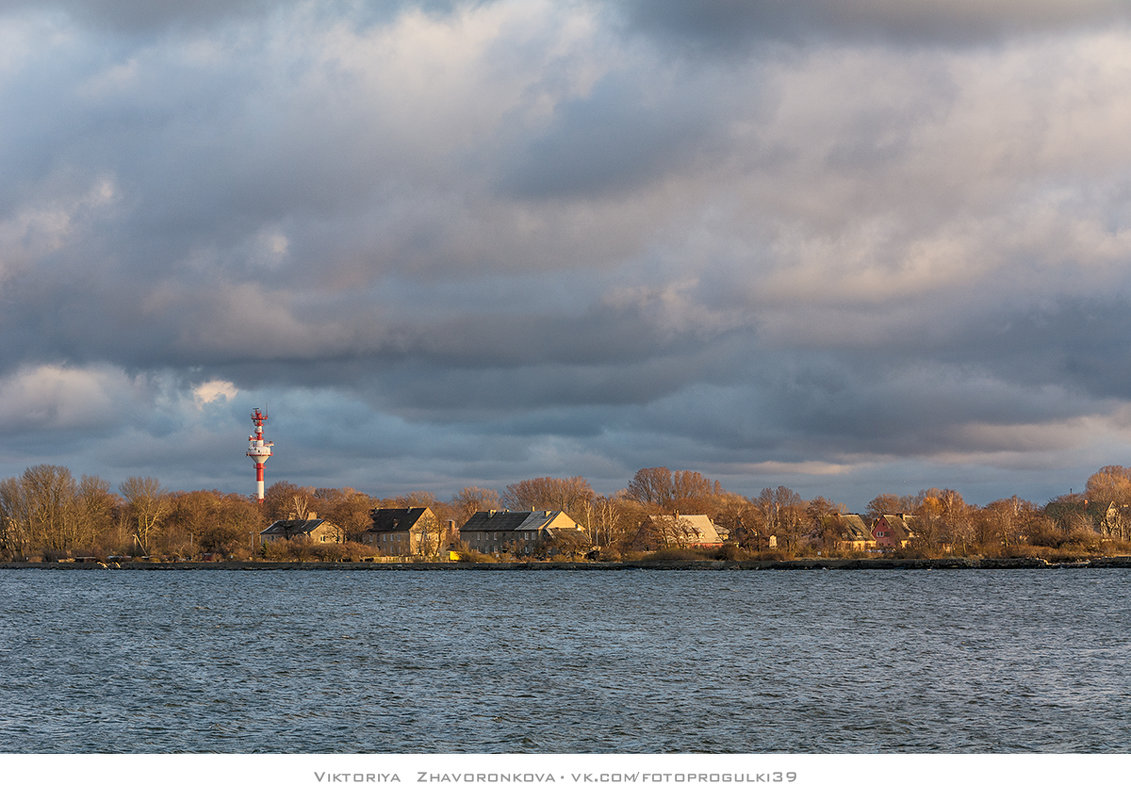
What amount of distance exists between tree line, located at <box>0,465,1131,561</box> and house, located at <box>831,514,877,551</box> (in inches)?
17.3

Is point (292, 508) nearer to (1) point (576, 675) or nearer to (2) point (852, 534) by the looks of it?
(2) point (852, 534)

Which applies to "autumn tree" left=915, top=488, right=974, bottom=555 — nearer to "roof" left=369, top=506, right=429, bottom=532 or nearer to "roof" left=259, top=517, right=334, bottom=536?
"roof" left=369, top=506, right=429, bottom=532

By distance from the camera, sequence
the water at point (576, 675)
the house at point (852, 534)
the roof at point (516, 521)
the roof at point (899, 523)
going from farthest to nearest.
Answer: the roof at point (899, 523) < the roof at point (516, 521) < the house at point (852, 534) < the water at point (576, 675)

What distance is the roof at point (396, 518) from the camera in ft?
564

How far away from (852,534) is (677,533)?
29518 millimetres

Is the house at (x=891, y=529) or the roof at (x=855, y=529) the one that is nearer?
the roof at (x=855, y=529)

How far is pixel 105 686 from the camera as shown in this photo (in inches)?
1444

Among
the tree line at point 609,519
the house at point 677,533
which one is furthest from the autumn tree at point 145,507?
the house at point 677,533

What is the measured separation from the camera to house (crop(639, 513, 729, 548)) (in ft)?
455

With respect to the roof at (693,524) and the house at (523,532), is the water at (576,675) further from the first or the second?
the house at (523,532)

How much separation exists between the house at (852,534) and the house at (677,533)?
15061 mm
